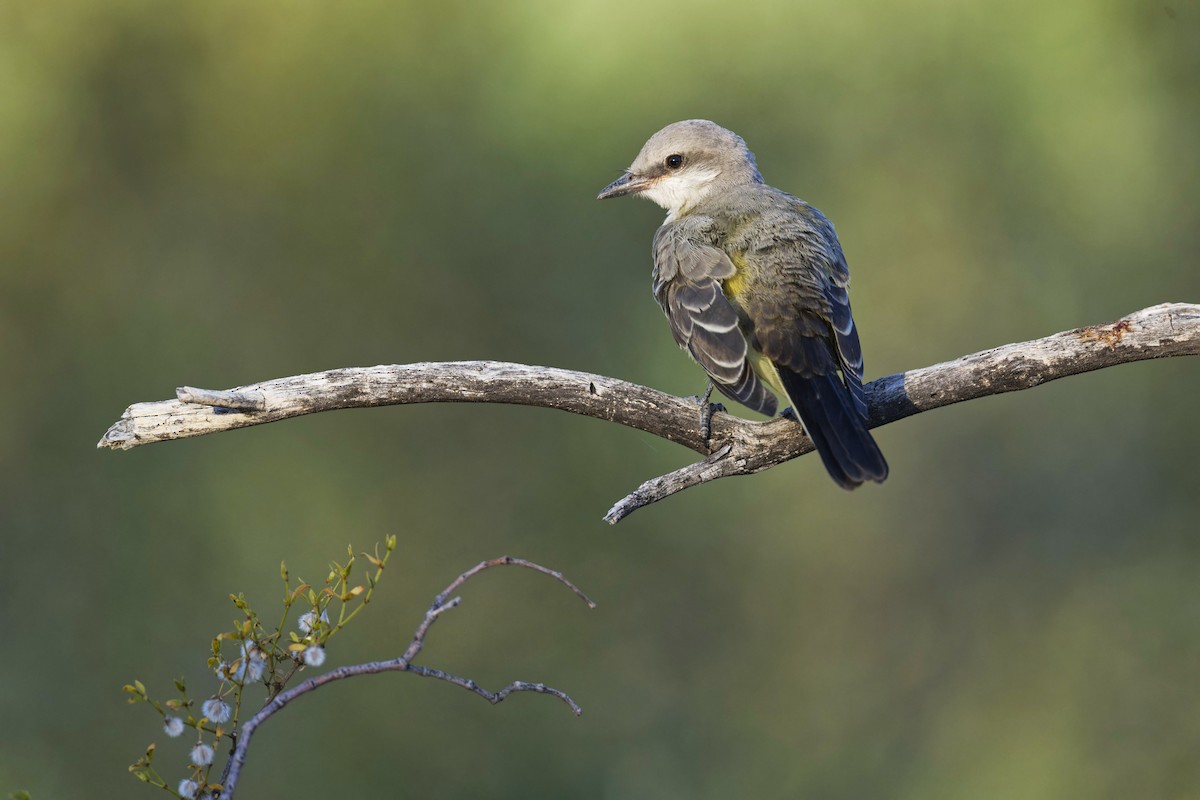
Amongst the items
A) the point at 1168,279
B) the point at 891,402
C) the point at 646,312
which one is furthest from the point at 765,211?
the point at 1168,279

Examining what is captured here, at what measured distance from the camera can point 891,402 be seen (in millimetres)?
3520

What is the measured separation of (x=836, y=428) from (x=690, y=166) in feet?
5.92

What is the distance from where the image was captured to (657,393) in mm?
3396

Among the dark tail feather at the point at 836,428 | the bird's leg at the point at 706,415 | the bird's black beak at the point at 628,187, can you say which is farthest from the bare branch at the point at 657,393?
the bird's black beak at the point at 628,187

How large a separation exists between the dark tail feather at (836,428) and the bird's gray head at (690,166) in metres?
1.36

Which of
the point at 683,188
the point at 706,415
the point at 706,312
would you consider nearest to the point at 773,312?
the point at 706,312

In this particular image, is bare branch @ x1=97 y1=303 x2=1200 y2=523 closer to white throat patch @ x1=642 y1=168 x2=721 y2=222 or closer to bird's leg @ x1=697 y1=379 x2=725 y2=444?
bird's leg @ x1=697 y1=379 x2=725 y2=444

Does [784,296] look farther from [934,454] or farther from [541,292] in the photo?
[934,454]

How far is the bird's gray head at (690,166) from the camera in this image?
470 centimetres

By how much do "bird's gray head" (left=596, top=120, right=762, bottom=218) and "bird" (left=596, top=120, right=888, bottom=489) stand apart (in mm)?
242

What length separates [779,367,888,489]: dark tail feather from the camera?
10.3 ft

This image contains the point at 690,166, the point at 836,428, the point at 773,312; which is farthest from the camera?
the point at 690,166

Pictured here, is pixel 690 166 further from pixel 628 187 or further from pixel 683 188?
pixel 628 187

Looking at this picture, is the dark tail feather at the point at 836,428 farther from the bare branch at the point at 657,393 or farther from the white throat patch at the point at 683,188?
the white throat patch at the point at 683,188
